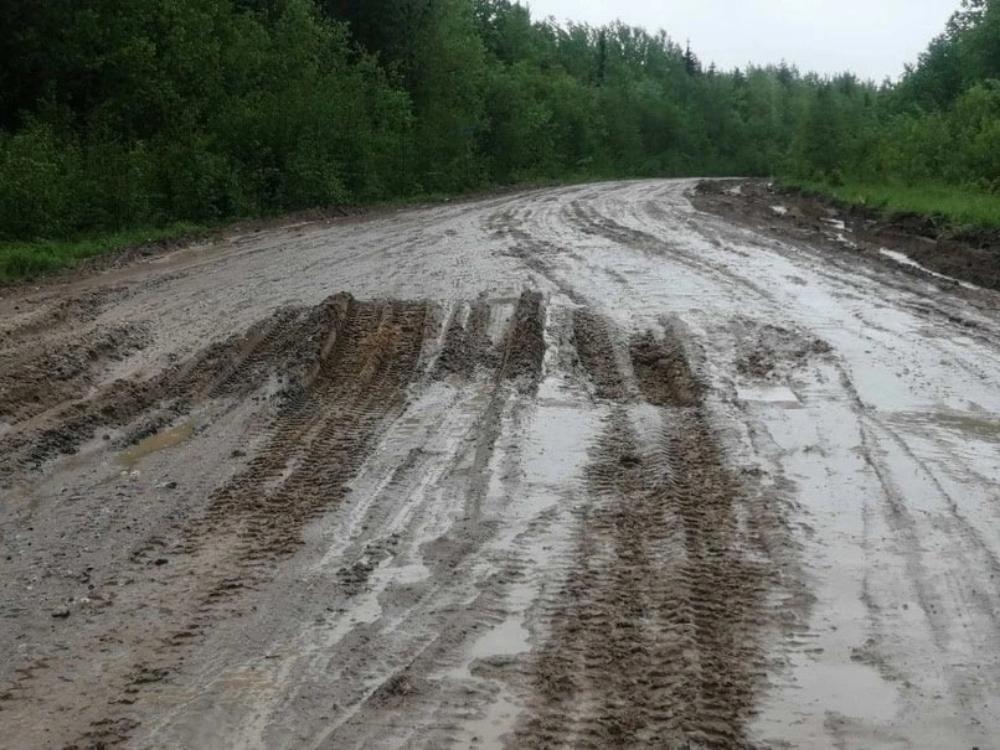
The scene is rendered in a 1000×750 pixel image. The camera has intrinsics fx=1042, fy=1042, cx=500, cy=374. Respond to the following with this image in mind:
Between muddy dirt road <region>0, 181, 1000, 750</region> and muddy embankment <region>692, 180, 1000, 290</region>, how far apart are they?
339 centimetres

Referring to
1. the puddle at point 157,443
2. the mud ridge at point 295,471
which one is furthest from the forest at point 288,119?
the puddle at point 157,443

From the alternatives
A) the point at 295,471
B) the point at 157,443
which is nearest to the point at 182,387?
the point at 157,443

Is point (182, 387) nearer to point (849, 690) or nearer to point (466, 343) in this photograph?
point (466, 343)

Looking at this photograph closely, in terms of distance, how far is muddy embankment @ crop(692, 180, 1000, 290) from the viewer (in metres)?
14.3

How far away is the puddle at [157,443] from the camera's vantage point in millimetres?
6426

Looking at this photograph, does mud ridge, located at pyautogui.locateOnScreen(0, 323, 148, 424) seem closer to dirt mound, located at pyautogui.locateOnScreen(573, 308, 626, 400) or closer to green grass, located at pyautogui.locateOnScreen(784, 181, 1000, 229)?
dirt mound, located at pyautogui.locateOnScreen(573, 308, 626, 400)

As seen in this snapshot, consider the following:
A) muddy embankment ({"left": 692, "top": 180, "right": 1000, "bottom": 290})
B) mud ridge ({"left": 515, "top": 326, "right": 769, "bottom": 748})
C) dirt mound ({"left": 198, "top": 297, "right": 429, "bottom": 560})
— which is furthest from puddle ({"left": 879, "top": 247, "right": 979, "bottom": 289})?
mud ridge ({"left": 515, "top": 326, "right": 769, "bottom": 748})

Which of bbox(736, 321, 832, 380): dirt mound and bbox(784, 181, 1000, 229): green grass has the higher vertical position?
bbox(784, 181, 1000, 229): green grass

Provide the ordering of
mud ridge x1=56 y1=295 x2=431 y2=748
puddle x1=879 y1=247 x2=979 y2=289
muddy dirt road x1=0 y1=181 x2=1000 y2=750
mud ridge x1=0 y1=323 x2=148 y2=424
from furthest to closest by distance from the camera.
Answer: puddle x1=879 y1=247 x2=979 y2=289, mud ridge x1=0 y1=323 x2=148 y2=424, mud ridge x1=56 y1=295 x2=431 y2=748, muddy dirt road x1=0 y1=181 x2=1000 y2=750

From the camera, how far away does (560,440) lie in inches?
266

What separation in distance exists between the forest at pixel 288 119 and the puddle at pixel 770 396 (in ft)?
40.3

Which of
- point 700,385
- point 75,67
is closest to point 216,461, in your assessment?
point 700,385

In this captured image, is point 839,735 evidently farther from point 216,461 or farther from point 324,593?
point 216,461

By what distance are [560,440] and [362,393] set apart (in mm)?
1839
